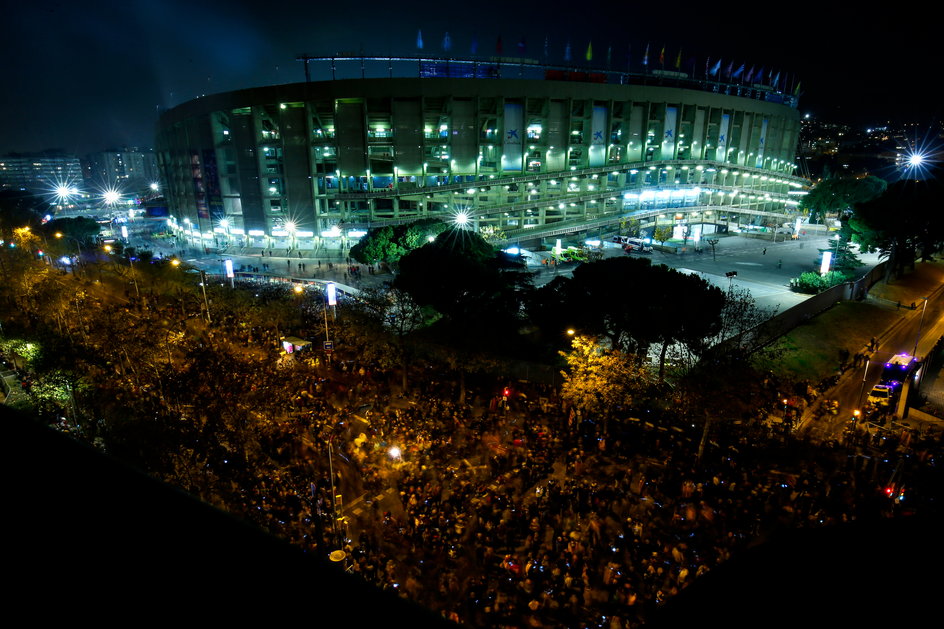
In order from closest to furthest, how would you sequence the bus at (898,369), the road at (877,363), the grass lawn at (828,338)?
the road at (877,363) < the bus at (898,369) < the grass lawn at (828,338)

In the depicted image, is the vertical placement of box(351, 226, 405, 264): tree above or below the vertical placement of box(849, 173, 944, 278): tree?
below

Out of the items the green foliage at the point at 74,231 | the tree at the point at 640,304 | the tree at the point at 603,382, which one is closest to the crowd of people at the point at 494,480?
the tree at the point at 603,382

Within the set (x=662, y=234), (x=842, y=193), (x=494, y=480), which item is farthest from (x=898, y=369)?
(x=842, y=193)

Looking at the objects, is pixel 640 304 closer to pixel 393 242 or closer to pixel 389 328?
pixel 389 328

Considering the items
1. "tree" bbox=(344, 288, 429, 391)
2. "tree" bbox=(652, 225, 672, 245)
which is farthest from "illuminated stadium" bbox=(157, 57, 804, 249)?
"tree" bbox=(344, 288, 429, 391)

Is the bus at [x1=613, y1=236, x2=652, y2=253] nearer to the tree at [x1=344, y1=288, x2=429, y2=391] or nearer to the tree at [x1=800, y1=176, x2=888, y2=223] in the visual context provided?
the tree at [x1=800, y1=176, x2=888, y2=223]

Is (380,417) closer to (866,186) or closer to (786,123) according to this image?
(866,186)

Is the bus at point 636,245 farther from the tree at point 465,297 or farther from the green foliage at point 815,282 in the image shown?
the tree at point 465,297
